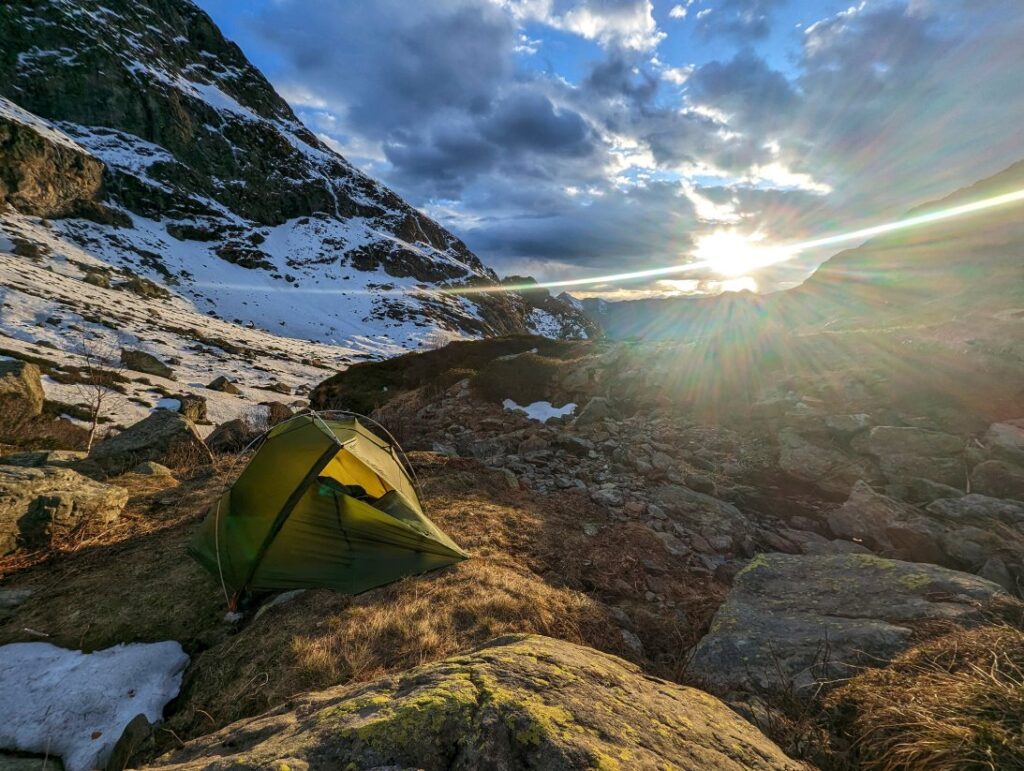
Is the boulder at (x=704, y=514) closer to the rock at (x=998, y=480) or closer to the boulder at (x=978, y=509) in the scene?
the boulder at (x=978, y=509)

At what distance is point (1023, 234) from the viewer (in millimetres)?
24484

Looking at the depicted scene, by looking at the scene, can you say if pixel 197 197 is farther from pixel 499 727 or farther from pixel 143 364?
pixel 499 727

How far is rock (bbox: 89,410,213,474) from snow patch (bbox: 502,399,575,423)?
12.4 meters

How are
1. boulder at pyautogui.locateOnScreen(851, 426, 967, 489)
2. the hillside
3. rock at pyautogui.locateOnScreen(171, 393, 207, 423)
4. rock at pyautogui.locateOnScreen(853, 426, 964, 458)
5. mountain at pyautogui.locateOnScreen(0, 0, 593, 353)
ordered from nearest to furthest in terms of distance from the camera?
boulder at pyautogui.locateOnScreen(851, 426, 967, 489)
rock at pyautogui.locateOnScreen(853, 426, 964, 458)
rock at pyautogui.locateOnScreen(171, 393, 207, 423)
the hillside
mountain at pyautogui.locateOnScreen(0, 0, 593, 353)

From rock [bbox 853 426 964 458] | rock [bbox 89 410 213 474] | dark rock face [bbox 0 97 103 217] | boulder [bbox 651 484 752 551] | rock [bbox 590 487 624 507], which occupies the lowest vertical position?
boulder [bbox 651 484 752 551]

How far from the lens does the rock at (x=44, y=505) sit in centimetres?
684

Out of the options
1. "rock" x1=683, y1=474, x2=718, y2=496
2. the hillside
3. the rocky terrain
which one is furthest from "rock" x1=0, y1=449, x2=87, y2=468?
the hillside

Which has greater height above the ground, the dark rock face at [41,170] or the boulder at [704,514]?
the dark rock face at [41,170]

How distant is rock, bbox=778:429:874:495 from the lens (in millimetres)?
10789

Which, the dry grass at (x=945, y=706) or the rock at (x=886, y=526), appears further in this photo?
the rock at (x=886, y=526)

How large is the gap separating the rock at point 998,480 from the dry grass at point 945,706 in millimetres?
8029

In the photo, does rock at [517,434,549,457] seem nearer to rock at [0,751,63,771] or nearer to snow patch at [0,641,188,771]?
snow patch at [0,641,188,771]

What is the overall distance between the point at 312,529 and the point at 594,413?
498 inches

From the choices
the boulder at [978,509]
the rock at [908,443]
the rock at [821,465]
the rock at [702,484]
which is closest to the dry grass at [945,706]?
the boulder at [978,509]
